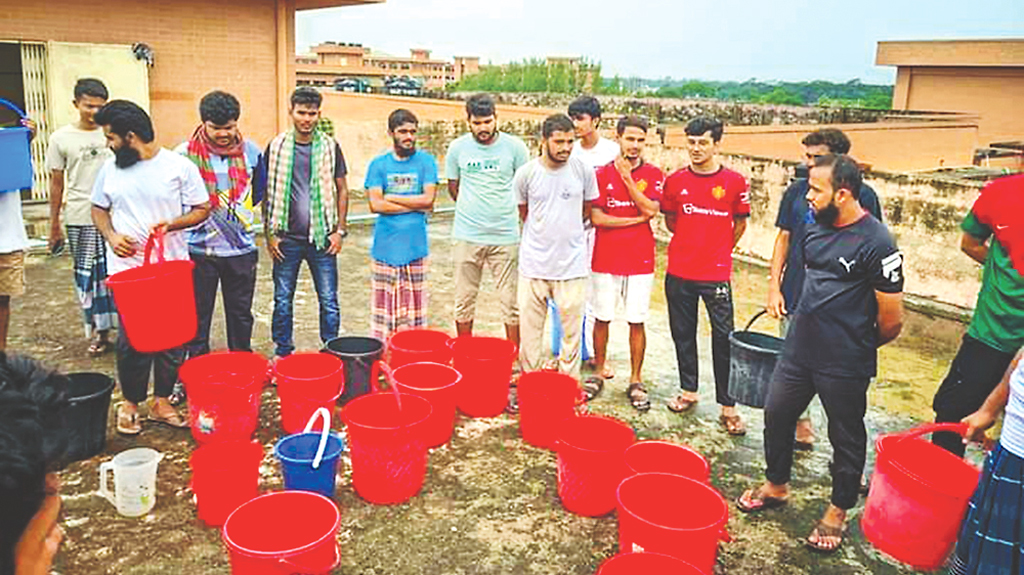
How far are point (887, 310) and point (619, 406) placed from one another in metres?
1.93

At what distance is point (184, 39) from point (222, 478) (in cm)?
713

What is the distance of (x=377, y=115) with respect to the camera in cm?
2014

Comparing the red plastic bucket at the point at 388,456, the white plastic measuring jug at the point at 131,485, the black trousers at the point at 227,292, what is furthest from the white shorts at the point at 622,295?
the white plastic measuring jug at the point at 131,485

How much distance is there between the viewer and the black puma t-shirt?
10.2 ft

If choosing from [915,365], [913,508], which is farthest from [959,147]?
[913,508]

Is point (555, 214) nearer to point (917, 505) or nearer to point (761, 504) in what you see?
point (761, 504)

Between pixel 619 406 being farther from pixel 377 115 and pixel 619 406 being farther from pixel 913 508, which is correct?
pixel 377 115

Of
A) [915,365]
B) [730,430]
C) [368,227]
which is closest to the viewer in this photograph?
[730,430]

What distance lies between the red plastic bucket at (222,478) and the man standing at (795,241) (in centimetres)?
276

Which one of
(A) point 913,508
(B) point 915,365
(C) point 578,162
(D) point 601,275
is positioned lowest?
(B) point 915,365

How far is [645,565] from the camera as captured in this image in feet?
8.48

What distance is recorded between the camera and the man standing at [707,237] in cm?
437

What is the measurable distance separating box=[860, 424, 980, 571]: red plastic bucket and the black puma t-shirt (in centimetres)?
38

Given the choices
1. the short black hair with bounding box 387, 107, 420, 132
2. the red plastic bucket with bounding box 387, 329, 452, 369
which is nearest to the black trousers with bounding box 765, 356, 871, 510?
the red plastic bucket with bounding box 387, 329, 452, 369
